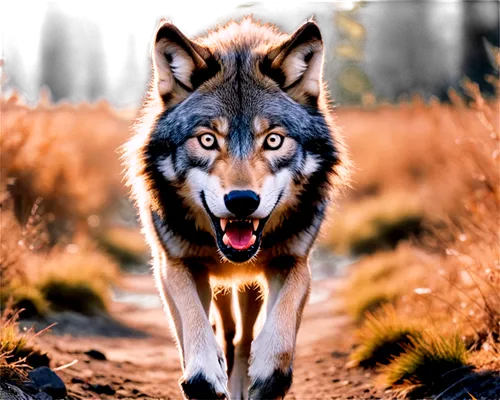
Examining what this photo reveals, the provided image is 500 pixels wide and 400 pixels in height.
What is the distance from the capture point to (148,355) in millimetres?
6754

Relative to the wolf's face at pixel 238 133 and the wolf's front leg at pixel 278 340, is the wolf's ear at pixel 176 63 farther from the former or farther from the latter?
the wolf's front leg at pixel 278 340

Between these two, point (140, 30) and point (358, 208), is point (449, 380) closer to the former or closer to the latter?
point (358, 208)

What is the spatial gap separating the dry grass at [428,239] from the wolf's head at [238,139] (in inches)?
37.7

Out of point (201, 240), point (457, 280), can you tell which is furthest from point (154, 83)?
point (457, 280)

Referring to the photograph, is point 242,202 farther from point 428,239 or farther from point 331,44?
point 331,44

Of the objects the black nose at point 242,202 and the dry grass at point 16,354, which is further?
the dry grass at point 16,354

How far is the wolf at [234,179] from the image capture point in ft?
13.4

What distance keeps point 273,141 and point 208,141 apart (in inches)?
14.3

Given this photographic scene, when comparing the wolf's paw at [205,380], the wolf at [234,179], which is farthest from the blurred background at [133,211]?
the wolf's paw at [205,380]

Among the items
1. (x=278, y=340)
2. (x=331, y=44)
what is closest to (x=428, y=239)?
(x=278, y=340)

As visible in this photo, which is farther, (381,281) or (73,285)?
(381,281)

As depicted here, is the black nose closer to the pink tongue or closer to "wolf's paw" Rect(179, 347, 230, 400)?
the pink tongue

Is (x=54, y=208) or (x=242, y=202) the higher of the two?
(x=242, y=202)

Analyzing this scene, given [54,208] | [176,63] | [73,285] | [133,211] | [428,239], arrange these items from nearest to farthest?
[176,63] < [73,285] < [428,239] < [54,208] < [133,211]
